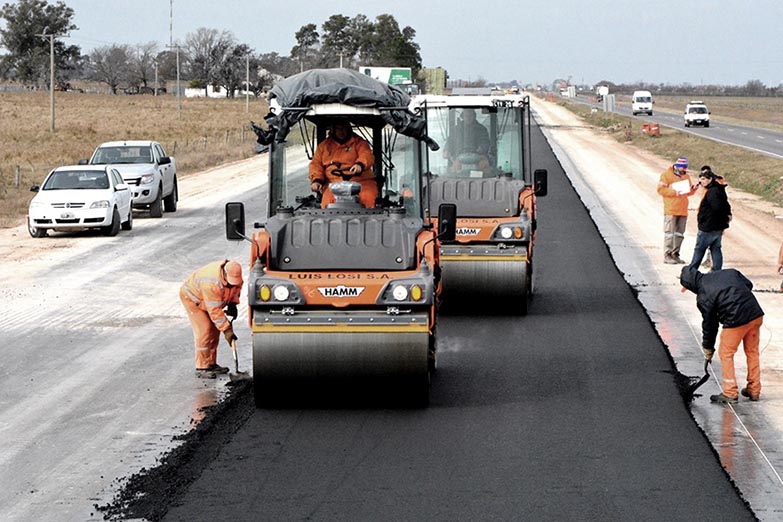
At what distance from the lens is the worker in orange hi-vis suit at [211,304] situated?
457 inches

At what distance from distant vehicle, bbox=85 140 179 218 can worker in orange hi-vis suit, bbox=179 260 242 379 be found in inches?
707

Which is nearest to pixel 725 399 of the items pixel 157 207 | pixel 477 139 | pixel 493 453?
pixel 493 453

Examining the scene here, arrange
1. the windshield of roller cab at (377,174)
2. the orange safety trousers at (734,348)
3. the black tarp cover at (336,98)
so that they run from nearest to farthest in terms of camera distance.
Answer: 1. the black tarp cover at (336,98)
2. the orange safety trousers at (734,348)
3. the windshield of roller cab at (377,174)

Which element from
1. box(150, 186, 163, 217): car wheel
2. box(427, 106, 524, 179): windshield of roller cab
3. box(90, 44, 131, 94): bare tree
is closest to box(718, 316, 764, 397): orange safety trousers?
box(427, 106, 524, 179): windshield of roller cab

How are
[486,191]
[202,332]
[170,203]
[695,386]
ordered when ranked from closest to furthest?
[695,386]
[202,332]
[486,191]
[170,203]

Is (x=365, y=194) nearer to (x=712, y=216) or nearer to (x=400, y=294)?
(x=400, y=294)

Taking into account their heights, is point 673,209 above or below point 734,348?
above

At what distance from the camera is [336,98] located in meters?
10.9

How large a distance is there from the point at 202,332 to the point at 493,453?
3.74m

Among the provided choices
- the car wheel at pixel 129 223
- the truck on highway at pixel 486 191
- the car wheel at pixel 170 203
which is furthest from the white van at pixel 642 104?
the truck on highway at pixel 486 191

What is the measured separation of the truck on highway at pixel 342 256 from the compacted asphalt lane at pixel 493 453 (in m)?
0.47

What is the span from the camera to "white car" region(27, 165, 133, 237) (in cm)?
2586

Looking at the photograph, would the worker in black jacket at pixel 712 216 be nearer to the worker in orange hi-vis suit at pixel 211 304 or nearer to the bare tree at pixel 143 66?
the worker in orange hi-vis suit at pixel 211 304

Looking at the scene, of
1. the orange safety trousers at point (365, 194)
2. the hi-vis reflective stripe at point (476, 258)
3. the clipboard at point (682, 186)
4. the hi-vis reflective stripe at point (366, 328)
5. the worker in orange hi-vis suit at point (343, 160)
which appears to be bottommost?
the hi-vis reflective stripe at point (366, 328)
